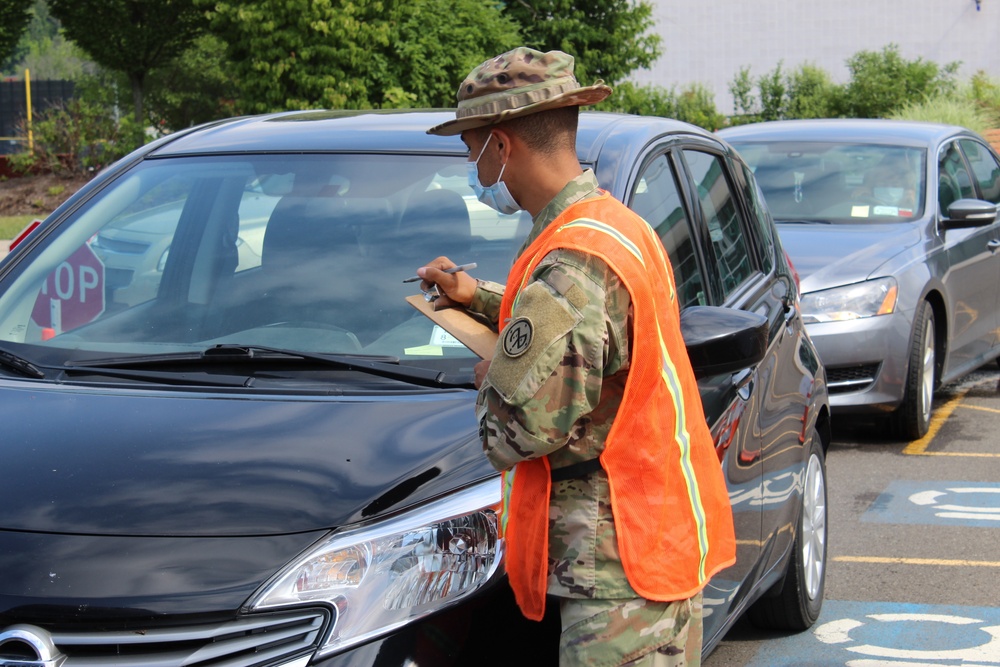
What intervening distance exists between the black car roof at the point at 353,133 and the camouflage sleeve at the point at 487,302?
0.98m

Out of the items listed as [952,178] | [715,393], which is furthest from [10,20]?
[715,393]

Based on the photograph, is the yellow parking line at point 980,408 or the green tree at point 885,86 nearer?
the yellow parking line at point 980,408

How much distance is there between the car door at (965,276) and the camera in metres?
8.36

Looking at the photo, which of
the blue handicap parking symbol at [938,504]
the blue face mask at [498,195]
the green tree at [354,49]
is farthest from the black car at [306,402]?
the green tree at [354,49]

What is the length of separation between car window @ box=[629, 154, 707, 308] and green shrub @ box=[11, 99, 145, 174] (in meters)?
24.6

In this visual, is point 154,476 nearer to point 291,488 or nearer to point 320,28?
point 291,488

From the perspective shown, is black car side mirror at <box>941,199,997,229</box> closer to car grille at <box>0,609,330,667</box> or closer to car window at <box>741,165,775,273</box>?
car window at <box>741,165,775,273</box>

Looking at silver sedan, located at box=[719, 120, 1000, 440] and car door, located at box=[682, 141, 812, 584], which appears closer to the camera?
car door, located at box=[682, 141, 812, 584]

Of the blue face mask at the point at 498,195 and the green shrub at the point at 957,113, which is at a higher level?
the blue face mask at the point at 498,195

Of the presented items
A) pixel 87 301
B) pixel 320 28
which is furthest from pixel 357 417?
pixel 320 28

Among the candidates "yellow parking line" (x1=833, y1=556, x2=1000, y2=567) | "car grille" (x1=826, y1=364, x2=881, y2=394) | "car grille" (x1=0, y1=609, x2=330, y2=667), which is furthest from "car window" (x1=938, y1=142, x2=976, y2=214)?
"car grille" (x1=0, y1=609, x2=330, y2=667)

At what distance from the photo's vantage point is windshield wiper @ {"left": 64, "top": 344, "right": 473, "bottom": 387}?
3.06 m

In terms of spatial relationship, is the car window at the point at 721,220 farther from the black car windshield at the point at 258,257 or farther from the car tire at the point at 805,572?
the black car windshield at the point at 258,257

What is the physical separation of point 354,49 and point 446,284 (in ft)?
57.8
